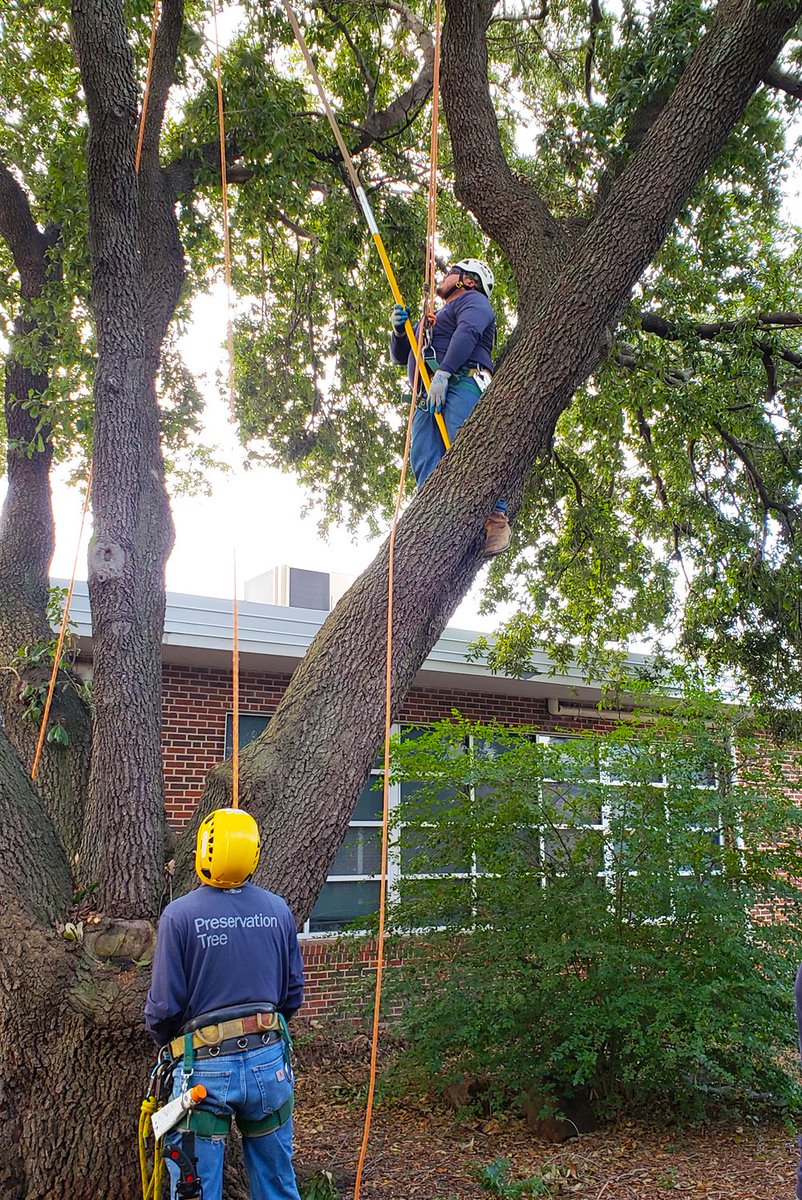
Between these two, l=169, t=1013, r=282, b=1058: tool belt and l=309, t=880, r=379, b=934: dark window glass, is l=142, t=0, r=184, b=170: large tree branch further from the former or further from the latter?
l=309, t=880, r=379, b=934: dark window glass

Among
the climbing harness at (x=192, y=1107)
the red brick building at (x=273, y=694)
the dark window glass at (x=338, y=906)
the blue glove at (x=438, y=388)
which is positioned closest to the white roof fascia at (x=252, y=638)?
the red brick building at (x=273, y=694)

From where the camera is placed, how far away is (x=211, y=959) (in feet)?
11.4

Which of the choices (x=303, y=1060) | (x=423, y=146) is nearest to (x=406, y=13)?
(x=423, y=146)

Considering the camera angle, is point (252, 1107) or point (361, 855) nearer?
point (252, 1107)

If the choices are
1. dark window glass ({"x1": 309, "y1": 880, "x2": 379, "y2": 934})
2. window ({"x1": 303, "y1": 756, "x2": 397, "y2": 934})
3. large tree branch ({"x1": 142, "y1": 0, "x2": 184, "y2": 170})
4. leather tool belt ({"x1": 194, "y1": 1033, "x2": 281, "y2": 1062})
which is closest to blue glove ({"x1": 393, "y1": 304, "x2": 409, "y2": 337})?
large tree branch ({"x1": 142, "y1": 0, "x2": 184, "y2": 170})

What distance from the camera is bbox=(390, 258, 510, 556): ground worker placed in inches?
216

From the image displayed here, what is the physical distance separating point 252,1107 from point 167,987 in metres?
0.53

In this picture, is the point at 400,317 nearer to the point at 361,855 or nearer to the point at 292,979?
the point at 292,979

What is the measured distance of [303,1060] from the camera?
29.1 ft

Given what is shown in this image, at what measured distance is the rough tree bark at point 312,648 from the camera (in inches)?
157

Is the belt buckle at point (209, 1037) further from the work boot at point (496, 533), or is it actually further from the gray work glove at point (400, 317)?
the gray work glove at point (400, 317)

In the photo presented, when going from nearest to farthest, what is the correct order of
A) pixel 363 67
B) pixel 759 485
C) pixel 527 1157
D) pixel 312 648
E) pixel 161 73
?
pixel 312 648 < pixel 527 1157 < pixel 161 73 < pixel 363 67 < pixel 759 485

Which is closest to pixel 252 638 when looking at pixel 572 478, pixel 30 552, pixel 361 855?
pixel 361 855

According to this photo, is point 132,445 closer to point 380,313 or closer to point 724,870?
point 724,870
